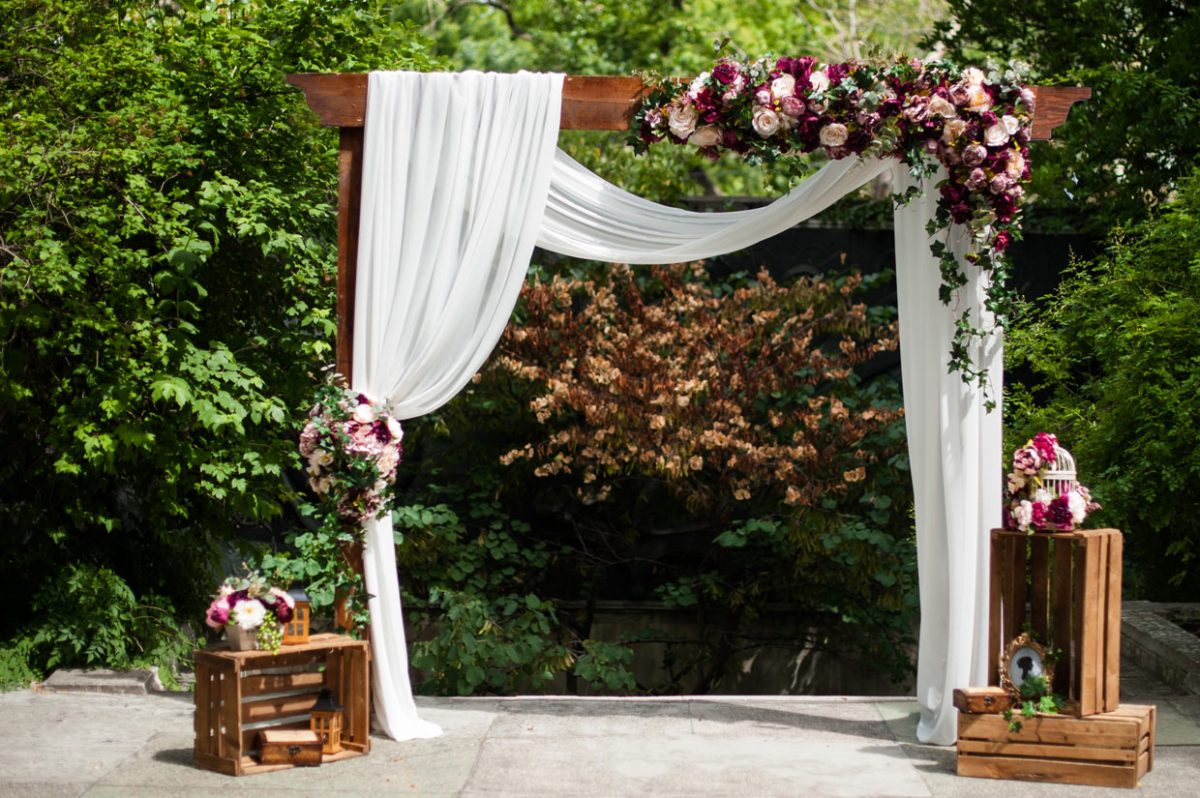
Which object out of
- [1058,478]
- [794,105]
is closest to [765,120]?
[794,105]

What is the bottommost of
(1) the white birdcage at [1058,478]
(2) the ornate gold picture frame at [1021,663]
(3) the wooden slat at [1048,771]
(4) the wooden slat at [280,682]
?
(3) the wooden slat at [1048,771]

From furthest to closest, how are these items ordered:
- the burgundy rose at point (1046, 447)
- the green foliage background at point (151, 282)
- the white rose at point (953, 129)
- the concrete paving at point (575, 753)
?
the green foliage background at point (151, 282)
the white rose at point (953, 129)
the burgundy rose at point (1046, 447)
the concrete paving at point (575, 753)

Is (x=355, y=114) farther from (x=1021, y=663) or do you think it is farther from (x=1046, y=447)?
(x=1021, y=663)

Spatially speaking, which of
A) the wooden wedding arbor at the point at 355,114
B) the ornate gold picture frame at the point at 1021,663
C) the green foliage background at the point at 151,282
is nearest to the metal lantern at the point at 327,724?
the wooden wedding arbor at the point at 355,114

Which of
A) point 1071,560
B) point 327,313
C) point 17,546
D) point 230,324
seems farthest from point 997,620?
point 17,546

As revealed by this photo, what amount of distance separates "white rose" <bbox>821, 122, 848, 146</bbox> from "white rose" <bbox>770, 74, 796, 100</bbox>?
0.58 feet

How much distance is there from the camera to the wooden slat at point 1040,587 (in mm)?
4660

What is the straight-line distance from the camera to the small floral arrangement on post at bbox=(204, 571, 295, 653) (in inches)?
180

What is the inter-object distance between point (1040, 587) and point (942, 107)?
1677 mm

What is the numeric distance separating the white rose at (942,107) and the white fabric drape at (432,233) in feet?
4.36

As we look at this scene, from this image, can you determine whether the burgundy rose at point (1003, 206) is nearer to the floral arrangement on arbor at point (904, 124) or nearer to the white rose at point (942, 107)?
the floral arrangement on arbor at point (904, 124)

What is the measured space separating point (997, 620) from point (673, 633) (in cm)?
329

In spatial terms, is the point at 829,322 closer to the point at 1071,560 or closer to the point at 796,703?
the point at 796,703

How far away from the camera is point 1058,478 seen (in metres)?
4.68
